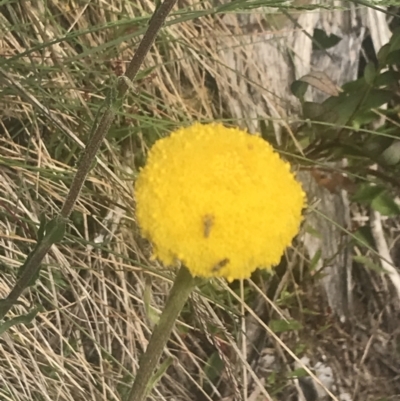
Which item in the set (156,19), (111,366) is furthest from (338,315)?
(156,19)

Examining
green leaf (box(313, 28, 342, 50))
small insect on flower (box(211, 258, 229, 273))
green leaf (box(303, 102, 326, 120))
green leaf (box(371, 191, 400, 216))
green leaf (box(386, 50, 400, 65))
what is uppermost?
green leaf (box(313, 28, 342, 50))

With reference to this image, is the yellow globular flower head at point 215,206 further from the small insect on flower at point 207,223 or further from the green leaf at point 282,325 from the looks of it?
the green leaf at point 282,325

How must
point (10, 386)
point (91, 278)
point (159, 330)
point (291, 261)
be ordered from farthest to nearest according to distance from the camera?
point (291, 261) < point (91, 278) < point (10, 386) < point (159, 330)

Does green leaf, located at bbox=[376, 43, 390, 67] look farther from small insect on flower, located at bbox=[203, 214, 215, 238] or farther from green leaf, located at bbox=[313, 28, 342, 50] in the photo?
small insect on flower, located at bbox=[203, 214, 215, 238]

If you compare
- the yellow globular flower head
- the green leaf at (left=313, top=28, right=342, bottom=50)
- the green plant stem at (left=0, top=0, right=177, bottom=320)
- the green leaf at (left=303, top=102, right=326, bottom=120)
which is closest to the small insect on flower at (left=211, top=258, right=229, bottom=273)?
the yellow globular flower head

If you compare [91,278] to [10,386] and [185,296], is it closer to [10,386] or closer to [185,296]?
[10,386]
